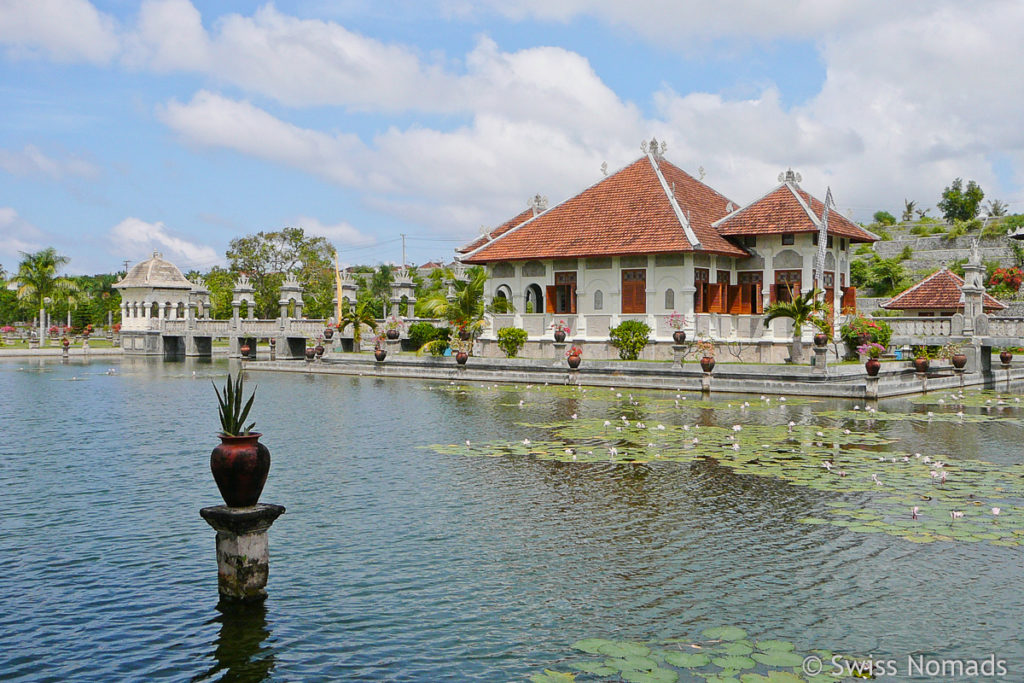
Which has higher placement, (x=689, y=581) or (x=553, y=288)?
(x=553, y=288)

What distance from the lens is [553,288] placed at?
120 ft

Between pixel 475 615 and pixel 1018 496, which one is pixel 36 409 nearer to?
pixel 475 615

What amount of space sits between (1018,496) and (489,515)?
6.73m

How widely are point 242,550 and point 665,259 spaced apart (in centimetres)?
2781

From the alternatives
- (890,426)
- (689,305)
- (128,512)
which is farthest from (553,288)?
(128,512)

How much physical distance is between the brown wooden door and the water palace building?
0.13 feet

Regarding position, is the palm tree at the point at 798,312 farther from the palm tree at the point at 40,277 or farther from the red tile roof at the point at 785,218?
Answer: the palm tree at the point at 40,277

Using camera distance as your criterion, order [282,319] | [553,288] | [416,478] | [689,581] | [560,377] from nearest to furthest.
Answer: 1. [689,581]
2. [416,478]
3. [560,377]
4. [553,288]
5. [282,319]

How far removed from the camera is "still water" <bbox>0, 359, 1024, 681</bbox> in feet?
21.7

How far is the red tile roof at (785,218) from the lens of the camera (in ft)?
108

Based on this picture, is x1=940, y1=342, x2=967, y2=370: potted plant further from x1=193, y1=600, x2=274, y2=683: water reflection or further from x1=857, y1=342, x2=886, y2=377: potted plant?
x1=193, y1=600, x2=274, y2=683: water reflection

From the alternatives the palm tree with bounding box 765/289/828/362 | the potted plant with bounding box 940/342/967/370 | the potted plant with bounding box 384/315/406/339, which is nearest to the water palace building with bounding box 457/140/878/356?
the palm tree with bounding box 765/289/828/362

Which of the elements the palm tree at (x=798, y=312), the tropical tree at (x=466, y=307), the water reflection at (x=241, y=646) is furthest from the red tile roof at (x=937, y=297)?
the water reflection at (x=241, y=646)

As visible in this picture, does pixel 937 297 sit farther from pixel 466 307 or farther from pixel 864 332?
pixel 466 307
